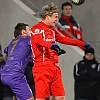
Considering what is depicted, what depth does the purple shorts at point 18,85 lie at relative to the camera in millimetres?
10633

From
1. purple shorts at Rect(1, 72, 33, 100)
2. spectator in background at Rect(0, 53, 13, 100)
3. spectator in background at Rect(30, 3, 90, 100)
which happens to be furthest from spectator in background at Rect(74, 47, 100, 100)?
purple shorts at Rect(1, 72, 33, 100)

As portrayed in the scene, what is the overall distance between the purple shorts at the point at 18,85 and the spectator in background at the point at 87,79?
2733mm

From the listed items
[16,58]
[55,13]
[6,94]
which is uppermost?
[55,13]

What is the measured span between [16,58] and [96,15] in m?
5.81

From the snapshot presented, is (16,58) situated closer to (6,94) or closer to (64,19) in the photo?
(6,94)

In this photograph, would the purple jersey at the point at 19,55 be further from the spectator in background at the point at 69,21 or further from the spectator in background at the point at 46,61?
the spectator in background at the point at 69,21

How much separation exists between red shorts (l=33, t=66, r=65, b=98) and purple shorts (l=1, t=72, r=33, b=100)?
0.19 meters

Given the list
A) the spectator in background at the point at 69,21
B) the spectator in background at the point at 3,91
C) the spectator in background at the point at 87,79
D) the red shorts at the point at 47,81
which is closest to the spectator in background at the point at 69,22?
the spectator in background at the point at 69,21

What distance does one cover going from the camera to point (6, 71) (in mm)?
10727

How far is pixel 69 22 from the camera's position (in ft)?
48.0

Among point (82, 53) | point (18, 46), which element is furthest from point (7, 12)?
point (18, 46)

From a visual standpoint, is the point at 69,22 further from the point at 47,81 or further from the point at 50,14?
the point at 47,81

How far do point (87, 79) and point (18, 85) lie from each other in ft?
9.53

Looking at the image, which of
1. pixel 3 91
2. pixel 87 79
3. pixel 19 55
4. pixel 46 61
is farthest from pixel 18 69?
pixel 87 79
